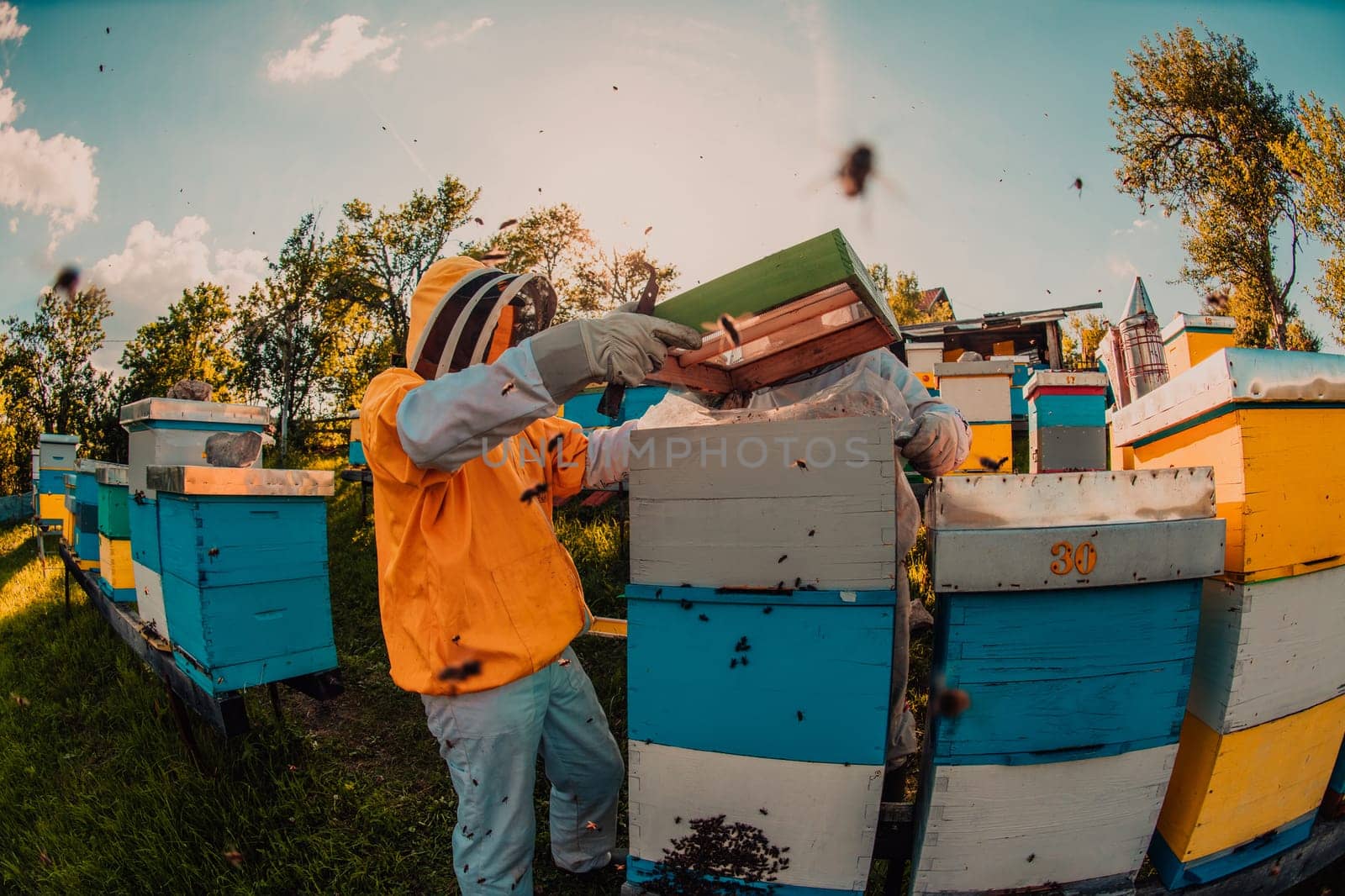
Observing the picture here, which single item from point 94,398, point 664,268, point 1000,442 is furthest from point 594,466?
point 664,268

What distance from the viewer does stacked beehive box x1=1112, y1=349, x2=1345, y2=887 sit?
1556 mm

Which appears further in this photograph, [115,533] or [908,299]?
[908,299]

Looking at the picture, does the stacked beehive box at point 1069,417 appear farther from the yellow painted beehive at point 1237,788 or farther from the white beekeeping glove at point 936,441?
the yellow painted beehive at point 1237,788

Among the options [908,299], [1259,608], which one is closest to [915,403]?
[1259,608]

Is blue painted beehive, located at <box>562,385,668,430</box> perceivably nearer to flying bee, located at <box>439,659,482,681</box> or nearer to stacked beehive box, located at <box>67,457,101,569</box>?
stacked beehive box, located at <box>67,457,101,569</box>

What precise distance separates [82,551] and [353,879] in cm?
469

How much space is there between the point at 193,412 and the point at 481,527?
267 cm

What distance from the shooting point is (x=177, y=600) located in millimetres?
2982

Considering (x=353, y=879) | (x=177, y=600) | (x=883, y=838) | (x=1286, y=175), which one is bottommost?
(x=353, y=879)

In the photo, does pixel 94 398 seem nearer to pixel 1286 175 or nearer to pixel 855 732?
pixel 855 732

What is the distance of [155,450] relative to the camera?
342 centimetres

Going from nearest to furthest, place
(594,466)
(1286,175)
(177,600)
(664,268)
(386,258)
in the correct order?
(594,466), (177,600), (1286,175), (386,258), (664,268)

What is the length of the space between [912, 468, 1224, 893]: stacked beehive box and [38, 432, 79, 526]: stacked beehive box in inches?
407

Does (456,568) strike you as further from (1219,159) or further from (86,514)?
(1219,159)
